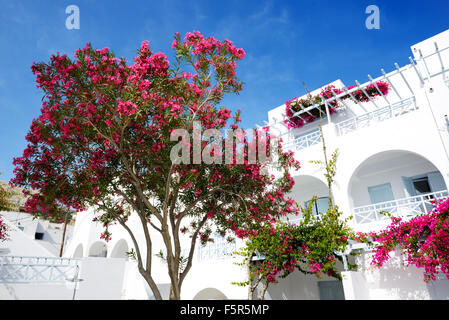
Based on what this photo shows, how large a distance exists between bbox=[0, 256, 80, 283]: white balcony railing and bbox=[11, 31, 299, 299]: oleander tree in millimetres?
7664

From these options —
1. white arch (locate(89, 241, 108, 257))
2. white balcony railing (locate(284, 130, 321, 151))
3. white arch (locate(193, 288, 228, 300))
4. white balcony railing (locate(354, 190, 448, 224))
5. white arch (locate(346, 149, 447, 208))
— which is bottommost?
white arch (locate(193, 288, 228, 300))

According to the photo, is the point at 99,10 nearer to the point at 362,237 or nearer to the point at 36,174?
the point at 36,174

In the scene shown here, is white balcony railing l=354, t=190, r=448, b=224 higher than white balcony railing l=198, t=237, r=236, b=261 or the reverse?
higher

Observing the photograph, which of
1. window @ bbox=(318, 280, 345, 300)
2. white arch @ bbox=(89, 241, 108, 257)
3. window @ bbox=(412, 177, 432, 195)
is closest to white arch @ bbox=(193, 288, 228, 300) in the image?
window @ bbox=(318, 280, 345, 300)

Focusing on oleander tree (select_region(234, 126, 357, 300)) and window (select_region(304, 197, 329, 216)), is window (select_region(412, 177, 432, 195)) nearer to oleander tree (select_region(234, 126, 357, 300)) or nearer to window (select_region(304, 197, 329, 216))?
window (select_region(304, 197, 329, 216))

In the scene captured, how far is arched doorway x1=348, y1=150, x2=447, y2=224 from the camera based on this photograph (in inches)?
421

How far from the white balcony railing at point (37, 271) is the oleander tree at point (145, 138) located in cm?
766

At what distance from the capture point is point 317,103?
13844 millimetres

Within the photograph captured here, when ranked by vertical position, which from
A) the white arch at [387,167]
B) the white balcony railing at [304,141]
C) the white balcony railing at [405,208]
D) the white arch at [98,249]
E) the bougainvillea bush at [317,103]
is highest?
the bougainvillea bush at [317,103]

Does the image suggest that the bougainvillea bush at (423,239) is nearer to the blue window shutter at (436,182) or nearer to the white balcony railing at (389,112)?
the blue window shutter at (436,182)

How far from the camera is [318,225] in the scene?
367 inches

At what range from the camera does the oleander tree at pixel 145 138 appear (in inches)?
238

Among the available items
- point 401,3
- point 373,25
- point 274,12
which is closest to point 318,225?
point 373,25

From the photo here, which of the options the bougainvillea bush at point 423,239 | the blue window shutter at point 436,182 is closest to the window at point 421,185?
the blue window shutter at point 436,182
